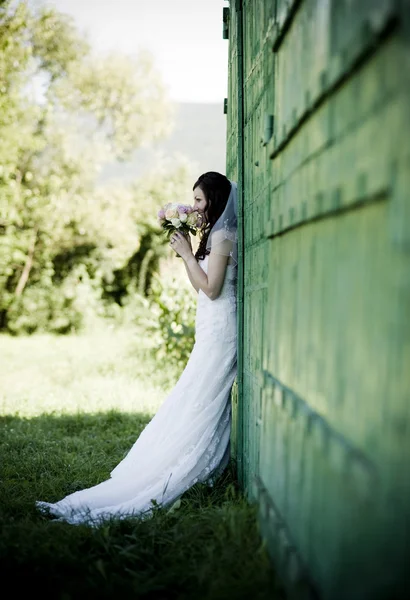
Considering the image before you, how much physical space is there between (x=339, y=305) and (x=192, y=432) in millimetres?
2411

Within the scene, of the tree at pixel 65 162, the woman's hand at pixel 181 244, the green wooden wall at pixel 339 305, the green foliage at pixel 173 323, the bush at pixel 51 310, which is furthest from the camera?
the bush at pixel 51 310

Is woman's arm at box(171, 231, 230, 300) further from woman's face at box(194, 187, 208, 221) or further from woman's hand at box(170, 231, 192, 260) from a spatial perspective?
woman's face at box(194, 187, 208, 221)

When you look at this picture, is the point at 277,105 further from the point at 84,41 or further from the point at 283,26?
Answer: the point at 84,41

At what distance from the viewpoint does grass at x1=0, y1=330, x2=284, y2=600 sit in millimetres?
2107

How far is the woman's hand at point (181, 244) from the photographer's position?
386 centimetres

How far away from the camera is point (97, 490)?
3701 mm

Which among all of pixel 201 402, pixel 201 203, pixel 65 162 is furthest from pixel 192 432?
pixel 65 162

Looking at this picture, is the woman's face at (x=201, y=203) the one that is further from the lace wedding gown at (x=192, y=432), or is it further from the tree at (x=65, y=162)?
the tree at (x=65, y=162)

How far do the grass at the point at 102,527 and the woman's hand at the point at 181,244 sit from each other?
1.33 m

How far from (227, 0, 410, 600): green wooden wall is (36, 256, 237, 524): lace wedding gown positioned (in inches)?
48.4

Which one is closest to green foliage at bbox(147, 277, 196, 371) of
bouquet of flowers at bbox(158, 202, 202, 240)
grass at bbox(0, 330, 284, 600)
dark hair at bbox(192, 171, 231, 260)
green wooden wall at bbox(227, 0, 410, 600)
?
grass at bbox(0, 330, 284, 600)

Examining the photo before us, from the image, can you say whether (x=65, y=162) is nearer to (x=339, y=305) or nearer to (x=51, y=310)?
(x=51, y=310)

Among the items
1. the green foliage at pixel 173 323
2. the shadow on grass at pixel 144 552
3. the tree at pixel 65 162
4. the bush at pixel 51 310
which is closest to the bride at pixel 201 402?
the shadow on grass at pixel 144 552

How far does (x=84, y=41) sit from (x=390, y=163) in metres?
16.4
